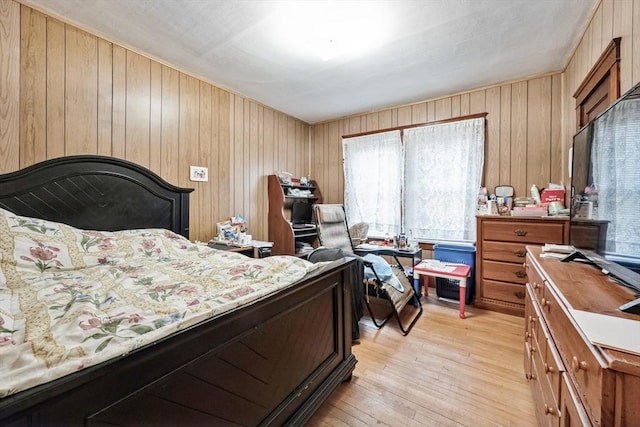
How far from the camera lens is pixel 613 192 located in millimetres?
1058

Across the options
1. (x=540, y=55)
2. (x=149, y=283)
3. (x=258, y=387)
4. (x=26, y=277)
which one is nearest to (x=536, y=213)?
(x=540, y=55)

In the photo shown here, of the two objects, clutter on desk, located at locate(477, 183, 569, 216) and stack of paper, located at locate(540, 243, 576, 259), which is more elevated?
clutter on desk, located at locate(477, 183, 569, 216)

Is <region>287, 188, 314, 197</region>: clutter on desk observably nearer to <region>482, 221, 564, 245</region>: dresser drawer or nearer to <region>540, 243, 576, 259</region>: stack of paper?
<region>482, 221, 564, 245</region>: dresser drawer

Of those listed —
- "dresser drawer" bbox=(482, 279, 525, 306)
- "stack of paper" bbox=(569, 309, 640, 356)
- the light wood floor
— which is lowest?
the light wood floor

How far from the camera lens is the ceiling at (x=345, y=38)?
74.5 inches

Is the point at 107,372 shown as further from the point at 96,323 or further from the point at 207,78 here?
the point at 207,78

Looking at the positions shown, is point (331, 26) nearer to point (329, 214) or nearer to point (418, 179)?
Answer: point (329, 214)

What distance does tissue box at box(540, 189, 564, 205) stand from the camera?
8.70 feet

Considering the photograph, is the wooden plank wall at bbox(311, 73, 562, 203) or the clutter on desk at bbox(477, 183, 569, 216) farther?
the wooden plank wall at bbox(311, 73, 562, 203)

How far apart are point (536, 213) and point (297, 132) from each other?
3.29 m

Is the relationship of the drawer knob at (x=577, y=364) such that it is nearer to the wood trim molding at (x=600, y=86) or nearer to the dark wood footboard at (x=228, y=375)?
the dark wood footboard at (x=228, y=375)

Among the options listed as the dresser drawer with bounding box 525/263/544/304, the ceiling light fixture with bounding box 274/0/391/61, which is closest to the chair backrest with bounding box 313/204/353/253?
the ceiling light fixture with bounding box 274/0/391/61

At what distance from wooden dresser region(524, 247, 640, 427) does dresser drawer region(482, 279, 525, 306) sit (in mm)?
1364

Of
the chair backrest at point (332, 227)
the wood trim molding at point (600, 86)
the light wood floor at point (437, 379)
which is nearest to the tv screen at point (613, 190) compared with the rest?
the wood trim molding at point (600, 86)
